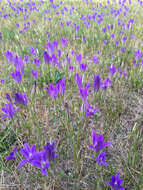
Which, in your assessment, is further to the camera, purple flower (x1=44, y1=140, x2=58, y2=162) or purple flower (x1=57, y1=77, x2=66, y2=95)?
purple flower (x1=57, y1=77, x2=66, y2=95)

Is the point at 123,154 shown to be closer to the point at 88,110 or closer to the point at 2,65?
the point at 88,110

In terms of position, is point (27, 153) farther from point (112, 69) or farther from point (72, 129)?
point (112, 69)

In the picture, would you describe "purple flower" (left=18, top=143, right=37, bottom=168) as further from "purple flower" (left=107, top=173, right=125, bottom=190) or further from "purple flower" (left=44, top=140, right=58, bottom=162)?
"purple flower" (left=107, top=173, right=125, bottom=190)

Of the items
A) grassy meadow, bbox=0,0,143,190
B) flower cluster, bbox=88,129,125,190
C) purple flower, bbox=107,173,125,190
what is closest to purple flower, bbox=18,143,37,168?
grassy meadow, bbox=0,0,143,190

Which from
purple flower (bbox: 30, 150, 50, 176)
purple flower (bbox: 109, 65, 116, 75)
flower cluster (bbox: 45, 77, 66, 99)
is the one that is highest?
flower cluster (bbox: 45, 77, 66, 99)

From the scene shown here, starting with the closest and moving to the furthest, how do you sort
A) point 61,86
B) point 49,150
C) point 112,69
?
point 49,150
point 61,86
point 112,69

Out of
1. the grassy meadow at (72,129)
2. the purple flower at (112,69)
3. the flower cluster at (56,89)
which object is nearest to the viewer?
the grassy meadow at (72,129)

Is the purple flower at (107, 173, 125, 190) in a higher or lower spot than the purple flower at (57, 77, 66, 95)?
lower

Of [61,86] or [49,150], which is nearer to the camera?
[49,150]

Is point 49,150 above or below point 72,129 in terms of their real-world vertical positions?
above

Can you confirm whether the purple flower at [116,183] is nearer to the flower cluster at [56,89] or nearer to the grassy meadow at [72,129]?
the grassy meadow at [72,129]

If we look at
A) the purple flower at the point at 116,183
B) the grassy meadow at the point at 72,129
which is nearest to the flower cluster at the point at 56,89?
the grassy meadow at the point at 72,129

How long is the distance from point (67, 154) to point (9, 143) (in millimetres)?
459

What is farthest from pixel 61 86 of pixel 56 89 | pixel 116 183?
pixel 116 183
